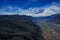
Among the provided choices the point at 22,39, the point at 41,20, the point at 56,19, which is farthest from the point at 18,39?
the point at 56,19

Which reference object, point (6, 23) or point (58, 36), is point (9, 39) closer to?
point (6, 23)

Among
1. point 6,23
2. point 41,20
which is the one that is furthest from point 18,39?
point 41,20

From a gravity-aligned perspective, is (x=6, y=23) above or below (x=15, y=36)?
above

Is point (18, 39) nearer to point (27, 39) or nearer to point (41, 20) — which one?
point (27, 39)

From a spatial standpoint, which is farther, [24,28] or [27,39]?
[24,28]

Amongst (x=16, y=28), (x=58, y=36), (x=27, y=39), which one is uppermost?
(x=16, y=28)

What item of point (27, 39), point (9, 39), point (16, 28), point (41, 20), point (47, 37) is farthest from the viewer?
point (41, 20)

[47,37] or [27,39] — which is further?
[47,37]

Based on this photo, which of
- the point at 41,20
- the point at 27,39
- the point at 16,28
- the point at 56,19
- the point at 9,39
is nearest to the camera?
the point at 9,39

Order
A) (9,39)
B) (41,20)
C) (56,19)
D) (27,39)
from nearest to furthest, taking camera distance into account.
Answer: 1. (9,39)
2. (27,39)
3. (41,20)
4. (56,19)
